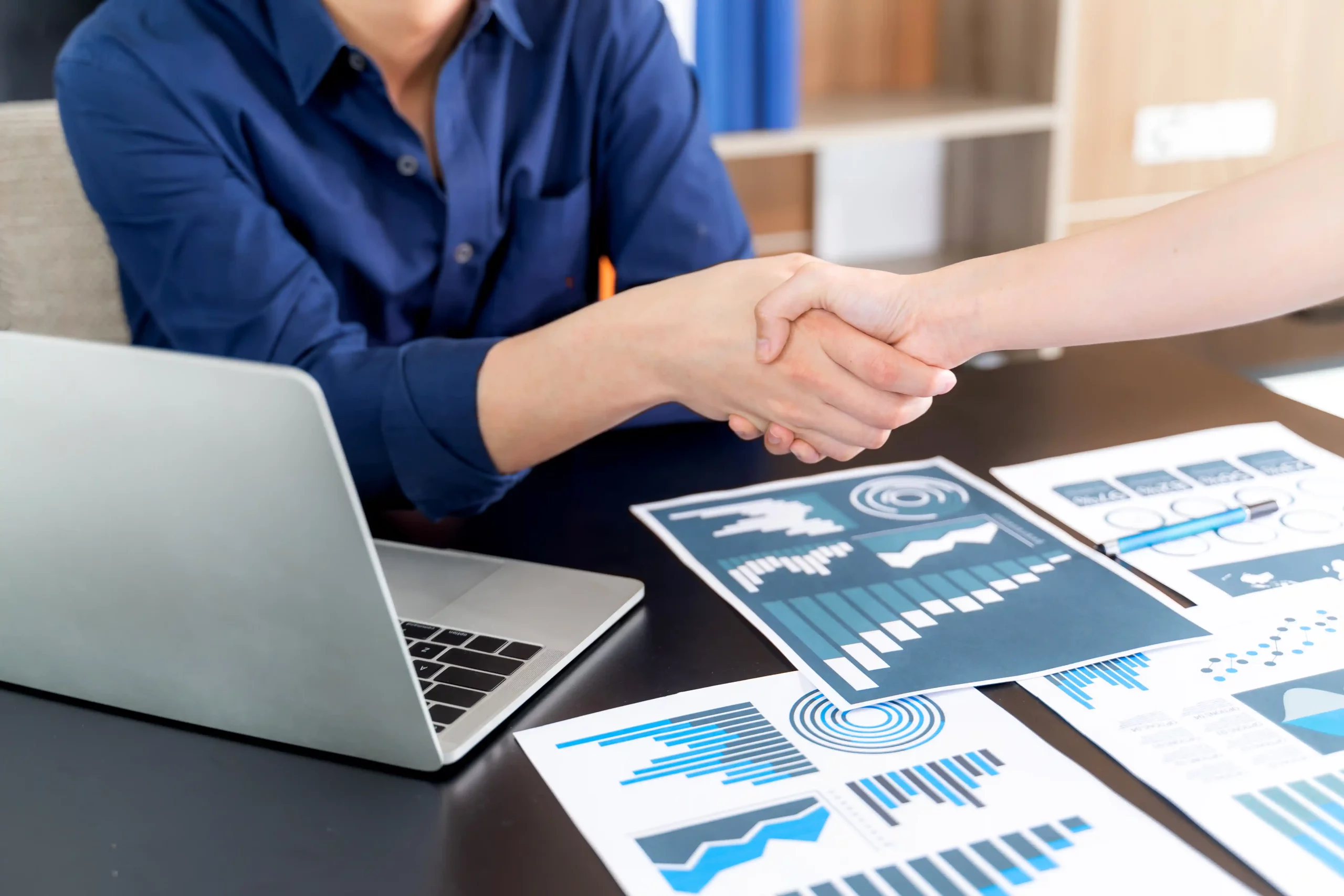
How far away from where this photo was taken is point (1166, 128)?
229 cm

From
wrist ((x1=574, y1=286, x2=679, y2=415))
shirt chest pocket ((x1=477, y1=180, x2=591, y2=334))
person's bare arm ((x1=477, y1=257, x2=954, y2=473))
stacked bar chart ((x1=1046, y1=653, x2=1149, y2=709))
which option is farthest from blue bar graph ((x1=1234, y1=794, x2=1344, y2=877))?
shirt chest pocket ((x1=477, y1=180, x2=591, y2=334))

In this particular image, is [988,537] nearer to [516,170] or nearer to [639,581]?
[639,581]

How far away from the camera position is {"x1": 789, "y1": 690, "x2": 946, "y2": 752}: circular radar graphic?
0.64 meters

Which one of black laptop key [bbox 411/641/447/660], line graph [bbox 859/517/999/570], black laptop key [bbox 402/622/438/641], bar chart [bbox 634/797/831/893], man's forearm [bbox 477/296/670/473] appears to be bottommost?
bar chart [bbox 634/797/831/893]

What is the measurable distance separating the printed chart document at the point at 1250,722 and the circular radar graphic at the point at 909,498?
0.22 m

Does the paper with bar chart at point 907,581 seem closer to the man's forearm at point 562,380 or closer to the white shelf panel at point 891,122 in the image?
the man's forearm at point 562,380

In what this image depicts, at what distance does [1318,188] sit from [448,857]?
2.08 ft

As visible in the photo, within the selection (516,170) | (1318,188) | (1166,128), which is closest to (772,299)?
(1318,188)

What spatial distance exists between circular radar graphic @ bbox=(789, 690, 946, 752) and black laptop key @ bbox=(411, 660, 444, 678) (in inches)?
8.3

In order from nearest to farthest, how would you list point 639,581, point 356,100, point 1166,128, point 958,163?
point 639,581, point 356,100, point 1166,128, point 958,163

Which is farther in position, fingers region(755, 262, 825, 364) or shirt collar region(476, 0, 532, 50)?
shirt collar region(476, 0, 532, 50)

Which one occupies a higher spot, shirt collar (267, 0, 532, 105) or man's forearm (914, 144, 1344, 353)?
shirt collar (267, 0, 532, 105)

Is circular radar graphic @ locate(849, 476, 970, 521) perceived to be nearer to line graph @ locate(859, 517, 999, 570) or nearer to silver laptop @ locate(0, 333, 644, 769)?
line graph @ locate(859, 517, 999, 570)

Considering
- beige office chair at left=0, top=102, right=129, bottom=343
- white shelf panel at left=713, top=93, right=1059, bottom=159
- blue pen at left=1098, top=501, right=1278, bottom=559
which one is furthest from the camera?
white shelf panel at left=713, top=93, right=1059, bottom=159
